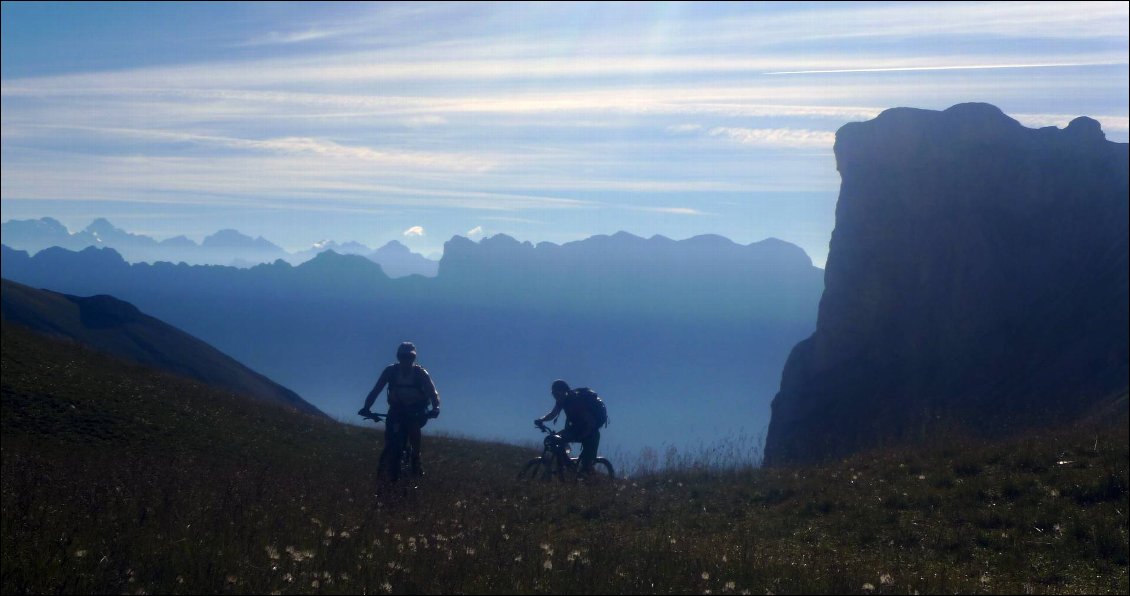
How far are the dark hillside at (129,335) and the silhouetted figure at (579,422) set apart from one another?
45342 millimetres

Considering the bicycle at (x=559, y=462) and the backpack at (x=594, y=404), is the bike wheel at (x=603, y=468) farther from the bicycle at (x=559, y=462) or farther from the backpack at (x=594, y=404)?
the backpack at (x=594, y=404)

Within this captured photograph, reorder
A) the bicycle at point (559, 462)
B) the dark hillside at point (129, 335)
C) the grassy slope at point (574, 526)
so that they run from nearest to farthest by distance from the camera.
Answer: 1. the grassy slope at point (574, 526)
2. the bicycle at point (559, 462)
3. the dark hillside at point (129, 335)

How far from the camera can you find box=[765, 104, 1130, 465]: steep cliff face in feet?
180

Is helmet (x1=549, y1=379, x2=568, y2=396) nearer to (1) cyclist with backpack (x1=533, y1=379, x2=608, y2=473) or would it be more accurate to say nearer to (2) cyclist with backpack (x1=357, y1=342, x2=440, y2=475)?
(1) cyclist with backpack (x1=533, y1=379, x2=608, y2=473)

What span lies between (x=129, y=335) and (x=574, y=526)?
6741cm

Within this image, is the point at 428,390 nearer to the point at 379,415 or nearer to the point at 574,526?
the point at 379,415

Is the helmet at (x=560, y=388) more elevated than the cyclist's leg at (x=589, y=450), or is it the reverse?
the helmet at (x=560, y=388)

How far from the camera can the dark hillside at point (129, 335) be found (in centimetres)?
6081

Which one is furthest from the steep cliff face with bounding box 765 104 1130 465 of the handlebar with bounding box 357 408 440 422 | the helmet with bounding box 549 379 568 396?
the handlebar with bounding box 357 408 440 422

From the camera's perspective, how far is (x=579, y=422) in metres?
15.9

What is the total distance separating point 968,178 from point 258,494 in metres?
69.0

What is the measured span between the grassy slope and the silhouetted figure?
4.47 feet

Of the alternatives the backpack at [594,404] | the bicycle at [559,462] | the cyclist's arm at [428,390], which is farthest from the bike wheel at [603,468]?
the cyclist's arm at [428,390]

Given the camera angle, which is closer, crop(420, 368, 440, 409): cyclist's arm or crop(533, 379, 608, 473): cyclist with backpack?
crop(420, 368, 440, 409): cyclist's arm
